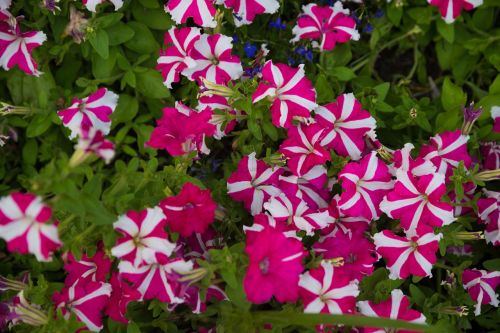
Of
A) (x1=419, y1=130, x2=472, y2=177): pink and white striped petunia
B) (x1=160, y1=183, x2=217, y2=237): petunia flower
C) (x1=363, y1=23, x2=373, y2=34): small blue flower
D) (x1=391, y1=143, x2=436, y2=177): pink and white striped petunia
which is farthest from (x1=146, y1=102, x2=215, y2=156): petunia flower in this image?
(x1=363, y1=23, x2=373, y2=34): small blue flower

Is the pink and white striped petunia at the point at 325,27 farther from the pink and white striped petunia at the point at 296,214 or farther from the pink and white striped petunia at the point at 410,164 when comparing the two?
the pink and white striped petunia at the point at 296,214

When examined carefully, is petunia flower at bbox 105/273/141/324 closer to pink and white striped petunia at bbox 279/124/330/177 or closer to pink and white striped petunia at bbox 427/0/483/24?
pink and white striped petunia at bbox 279/124/330/177

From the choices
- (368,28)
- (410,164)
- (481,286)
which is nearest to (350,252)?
(410,164)

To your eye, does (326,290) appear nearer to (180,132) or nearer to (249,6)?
(180,132)

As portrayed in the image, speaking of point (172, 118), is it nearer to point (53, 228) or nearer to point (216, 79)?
point (216, 79)

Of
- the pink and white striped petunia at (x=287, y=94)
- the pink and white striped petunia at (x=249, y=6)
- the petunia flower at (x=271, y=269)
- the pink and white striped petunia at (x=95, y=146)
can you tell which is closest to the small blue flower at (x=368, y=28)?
the pink and white striped petunia at (x=249, y=6)

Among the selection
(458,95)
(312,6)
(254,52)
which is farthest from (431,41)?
(254,52)
